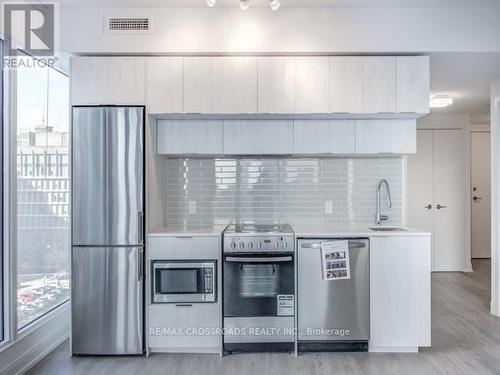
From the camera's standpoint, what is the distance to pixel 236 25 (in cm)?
311

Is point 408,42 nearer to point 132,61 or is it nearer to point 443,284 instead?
Answer: point 132,61

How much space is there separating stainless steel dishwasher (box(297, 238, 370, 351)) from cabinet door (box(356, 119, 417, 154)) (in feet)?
3.06

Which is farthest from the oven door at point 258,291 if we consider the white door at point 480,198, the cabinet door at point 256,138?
the white door at point 480,198

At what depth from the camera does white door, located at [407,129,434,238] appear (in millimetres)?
5934

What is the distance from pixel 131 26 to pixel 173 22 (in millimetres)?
363

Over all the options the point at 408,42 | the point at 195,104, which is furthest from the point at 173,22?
the point at 408,42

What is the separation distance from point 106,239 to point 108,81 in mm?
1353

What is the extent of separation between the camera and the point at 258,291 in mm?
3023

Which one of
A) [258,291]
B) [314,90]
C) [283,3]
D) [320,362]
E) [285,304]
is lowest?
[320,362]

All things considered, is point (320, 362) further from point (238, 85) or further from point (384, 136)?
point (238, 85)

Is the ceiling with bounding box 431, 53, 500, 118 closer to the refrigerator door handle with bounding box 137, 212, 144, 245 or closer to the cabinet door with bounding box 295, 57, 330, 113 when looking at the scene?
the cabinet door with bounding box 295, 57, 330, 113

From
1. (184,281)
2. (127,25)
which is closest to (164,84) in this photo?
(127,25)

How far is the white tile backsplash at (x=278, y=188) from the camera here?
3.70m

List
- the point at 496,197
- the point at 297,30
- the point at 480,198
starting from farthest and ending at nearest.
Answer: the point at 480,198 < the point at 496,197 < the point at 297,30
